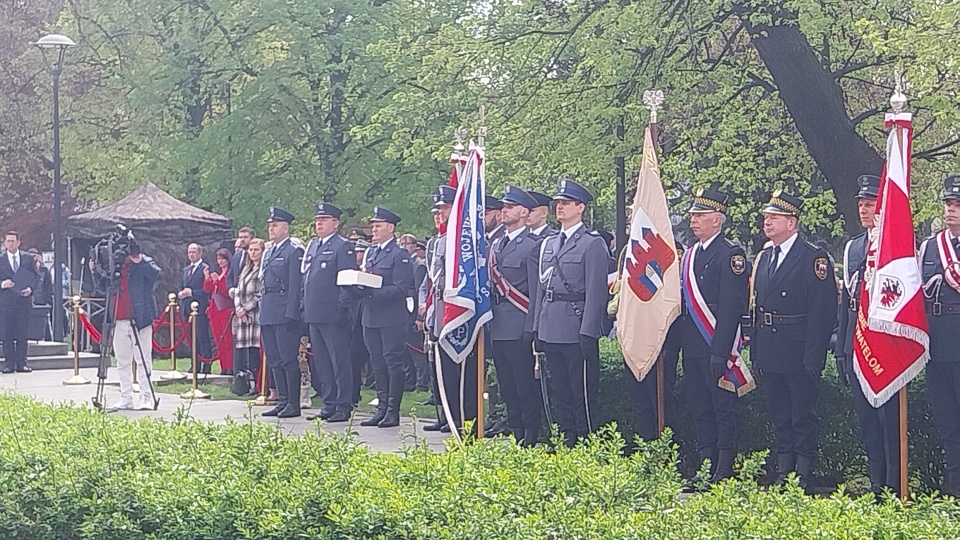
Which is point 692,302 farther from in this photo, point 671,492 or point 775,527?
point 775,527

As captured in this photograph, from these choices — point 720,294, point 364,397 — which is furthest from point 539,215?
point 364,397

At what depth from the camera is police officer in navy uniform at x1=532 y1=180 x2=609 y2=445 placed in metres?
9.79

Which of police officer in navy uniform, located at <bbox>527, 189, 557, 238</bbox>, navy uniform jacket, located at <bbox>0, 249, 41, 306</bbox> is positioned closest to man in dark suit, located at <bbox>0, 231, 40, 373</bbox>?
navy uniform jacket, located at <bbox>0, 249, 41, 306</bbox>

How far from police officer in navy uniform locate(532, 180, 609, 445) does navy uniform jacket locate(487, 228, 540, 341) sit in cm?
45

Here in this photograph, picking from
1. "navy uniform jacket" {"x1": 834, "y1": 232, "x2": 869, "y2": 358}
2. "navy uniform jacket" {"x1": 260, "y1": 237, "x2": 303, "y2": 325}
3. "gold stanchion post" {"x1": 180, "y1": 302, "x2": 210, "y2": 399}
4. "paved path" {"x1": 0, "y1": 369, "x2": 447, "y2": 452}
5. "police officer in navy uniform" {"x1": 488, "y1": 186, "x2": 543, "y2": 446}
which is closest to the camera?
"navy uniform jacket" {"x1": 834, "y1": 232, "x2": 869, "y2": 358}

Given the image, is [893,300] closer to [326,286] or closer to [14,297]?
[326,286]

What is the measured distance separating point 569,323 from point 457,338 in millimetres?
1104

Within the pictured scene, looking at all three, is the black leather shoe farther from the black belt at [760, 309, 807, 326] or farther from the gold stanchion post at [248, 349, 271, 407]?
the black belt at [760, 309, 807, 326]

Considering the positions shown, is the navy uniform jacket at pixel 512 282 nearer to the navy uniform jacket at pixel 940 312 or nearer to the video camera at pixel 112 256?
the navy uniform jacket at pixel 940 312

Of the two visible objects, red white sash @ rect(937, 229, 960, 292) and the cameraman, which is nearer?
red white sash @ rect(937, 229, 960, 292)

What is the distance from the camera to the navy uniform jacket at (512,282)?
1076 centimetres

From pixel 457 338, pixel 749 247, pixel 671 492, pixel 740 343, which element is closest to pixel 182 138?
pixel 749 247

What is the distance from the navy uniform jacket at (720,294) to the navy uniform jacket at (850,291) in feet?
2.24

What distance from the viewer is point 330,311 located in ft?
42.8
